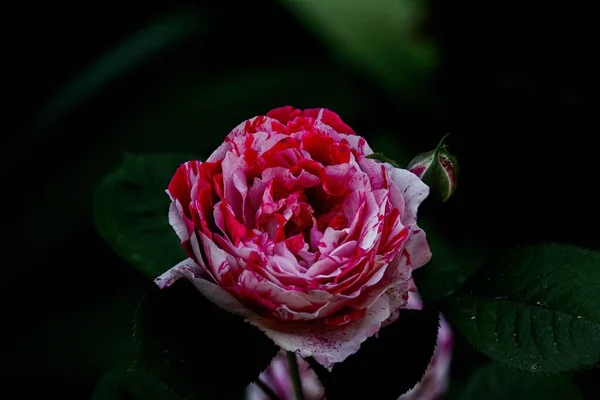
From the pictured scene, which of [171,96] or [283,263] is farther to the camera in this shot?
[171,96]

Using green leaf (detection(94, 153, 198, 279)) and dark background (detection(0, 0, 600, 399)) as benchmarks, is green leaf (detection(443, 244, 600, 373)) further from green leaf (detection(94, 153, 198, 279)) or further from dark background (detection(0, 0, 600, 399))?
dark background (detection(0, 0, 600, 399))

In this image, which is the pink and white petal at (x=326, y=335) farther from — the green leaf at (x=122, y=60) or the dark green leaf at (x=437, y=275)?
the green leaf at (x=122, y=60)

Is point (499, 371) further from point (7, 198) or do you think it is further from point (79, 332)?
point (7, 198)

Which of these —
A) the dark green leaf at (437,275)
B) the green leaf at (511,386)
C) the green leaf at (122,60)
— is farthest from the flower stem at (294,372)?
the green leaf at (122,60)

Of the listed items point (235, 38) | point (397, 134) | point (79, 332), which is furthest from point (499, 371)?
point (235, 38)

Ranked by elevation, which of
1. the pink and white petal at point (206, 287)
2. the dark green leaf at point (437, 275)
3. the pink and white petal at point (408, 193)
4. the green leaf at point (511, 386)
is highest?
the pink and white petal at point (206, 287)

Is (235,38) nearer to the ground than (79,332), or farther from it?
farther from it

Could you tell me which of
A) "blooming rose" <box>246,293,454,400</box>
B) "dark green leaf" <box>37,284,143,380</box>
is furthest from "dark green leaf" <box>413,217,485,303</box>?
"dark green leaf" <box>37,284,143,380</box>

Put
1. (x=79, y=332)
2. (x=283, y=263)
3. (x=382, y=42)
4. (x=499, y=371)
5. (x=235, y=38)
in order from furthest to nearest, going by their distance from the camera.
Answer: (x=235, y=38) → (x=382, y=42) → (x=79, y=332) → (x=499, y=371) → (x=283, y=263)
